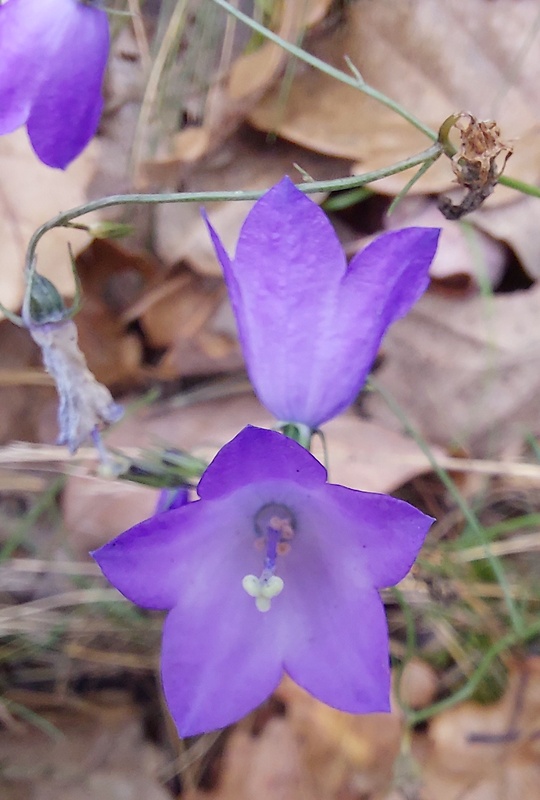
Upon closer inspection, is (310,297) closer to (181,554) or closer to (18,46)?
(181,554)

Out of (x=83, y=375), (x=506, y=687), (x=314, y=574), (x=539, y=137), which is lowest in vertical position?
(x=506, y=687)

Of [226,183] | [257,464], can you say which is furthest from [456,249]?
[257,464]

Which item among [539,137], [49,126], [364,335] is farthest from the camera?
[539,137]

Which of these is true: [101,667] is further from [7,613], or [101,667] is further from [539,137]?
[539,137]

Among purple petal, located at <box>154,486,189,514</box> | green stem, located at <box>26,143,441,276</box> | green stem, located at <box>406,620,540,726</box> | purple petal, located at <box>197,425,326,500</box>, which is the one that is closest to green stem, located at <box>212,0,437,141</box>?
green stem, located at <box>26,143,441,276</box>

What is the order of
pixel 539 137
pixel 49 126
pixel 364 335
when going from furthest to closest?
pixel 539 137
pixel 49 126
pixel 364 335

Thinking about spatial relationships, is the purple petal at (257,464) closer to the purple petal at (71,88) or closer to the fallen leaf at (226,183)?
the purple petal at (71,88)

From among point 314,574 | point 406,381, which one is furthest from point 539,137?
point 314,574
